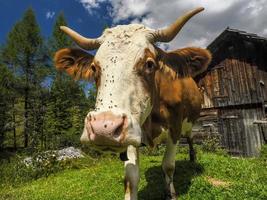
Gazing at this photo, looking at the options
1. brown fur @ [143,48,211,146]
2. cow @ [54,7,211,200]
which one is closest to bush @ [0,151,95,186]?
brown fur @ [143,48,211,146]

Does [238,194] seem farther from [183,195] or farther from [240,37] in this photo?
[240,37]

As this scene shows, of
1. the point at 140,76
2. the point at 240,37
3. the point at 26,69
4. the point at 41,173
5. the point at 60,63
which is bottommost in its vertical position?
the point at 41,173

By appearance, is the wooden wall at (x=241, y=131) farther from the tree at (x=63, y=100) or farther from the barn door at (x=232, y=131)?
the tree at (x=63, y=100)

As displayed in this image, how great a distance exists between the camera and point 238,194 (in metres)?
6.23

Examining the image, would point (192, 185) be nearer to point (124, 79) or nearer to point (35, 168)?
point (124, 79)

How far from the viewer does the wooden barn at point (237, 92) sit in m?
18.9

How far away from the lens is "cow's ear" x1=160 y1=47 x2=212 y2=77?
5.01m

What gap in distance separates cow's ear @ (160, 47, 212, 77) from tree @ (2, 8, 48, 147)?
107 feet

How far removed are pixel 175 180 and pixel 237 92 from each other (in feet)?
43.2

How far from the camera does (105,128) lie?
3240 millimetres

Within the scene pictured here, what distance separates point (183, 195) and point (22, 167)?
11658mm

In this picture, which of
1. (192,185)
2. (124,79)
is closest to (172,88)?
(192,185)

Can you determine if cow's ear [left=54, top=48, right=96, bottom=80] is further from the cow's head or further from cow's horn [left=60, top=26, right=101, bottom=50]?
cow's horn [left=60, top=26, right=101, bottom=50]

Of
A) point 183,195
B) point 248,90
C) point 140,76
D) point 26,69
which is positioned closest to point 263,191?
point 183,195
